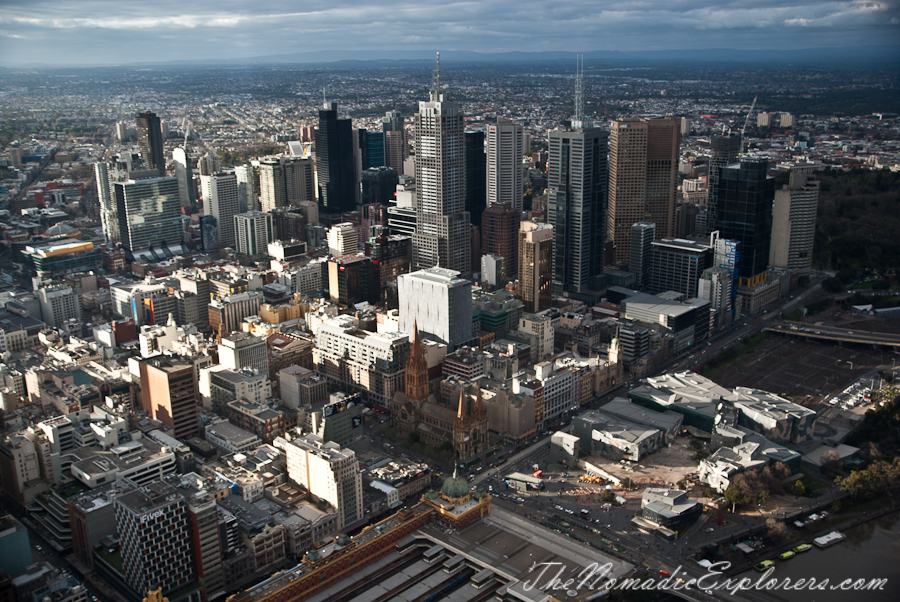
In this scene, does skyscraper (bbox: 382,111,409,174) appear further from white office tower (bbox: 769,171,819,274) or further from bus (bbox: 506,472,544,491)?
bus (bbox: 506,472,544,491)

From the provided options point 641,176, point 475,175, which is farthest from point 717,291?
point 475,175

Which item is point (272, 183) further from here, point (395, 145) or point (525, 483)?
point (525, 483)

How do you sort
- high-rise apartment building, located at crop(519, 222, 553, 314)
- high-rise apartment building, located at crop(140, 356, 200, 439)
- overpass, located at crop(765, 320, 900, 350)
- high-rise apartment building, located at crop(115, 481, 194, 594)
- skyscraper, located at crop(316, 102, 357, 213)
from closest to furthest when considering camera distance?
high-rise apartment building, located at crop(115, 481, 194, 594), high-rise apartment building, located at crop(140, 356, 200, 439), overpass, located at crop(765, 320, 900, 350), high-rise apartment building, located at crop(519, 222, 553, 314), skyscraper, located at crop(316, 102, 357, 213)

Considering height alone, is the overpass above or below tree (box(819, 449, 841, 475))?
above

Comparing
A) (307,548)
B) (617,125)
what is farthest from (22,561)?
(617,125)

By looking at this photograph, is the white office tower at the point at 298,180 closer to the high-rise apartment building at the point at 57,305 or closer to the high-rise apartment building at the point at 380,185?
the high-rise apartment building at the point at 380,185

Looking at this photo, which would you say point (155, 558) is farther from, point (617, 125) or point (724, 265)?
point (617, 125)

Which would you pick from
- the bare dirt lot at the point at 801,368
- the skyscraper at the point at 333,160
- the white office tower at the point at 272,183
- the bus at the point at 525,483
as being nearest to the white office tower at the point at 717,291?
the bare dirt lot at the point at 801,368

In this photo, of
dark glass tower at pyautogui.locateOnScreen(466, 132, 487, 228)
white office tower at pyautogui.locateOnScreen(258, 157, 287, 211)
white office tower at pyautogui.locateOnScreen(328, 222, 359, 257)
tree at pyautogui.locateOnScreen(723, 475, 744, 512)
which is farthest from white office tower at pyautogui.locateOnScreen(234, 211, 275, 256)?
tree at pyautogui.locateOnScreen(723, 475, 744, 512)
